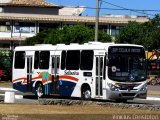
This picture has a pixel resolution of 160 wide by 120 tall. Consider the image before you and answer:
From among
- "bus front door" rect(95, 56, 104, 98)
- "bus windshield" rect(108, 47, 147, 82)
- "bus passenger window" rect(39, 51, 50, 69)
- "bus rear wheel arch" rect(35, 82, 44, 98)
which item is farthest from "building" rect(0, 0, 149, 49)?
"bus windshield" rect(108, 47, 147, 82)

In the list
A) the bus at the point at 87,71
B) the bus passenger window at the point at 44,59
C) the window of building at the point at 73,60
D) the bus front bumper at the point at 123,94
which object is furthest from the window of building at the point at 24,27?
the bus front bumper at the point at 123,94

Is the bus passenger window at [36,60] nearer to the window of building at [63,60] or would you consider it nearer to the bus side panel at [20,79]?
the bus side panel at [20,79]

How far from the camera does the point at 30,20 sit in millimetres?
96688

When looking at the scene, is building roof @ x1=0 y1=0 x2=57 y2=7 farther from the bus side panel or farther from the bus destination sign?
the bus destination sign

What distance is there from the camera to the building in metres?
96.3

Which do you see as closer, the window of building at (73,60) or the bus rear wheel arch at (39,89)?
the window of building at (73,60)

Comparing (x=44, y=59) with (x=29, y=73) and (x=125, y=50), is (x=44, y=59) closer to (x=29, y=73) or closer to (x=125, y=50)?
(x=29, y=73)

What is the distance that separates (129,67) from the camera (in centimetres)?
2862

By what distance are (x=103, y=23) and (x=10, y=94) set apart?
75.3 metres

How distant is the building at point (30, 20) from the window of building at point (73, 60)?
6420cm

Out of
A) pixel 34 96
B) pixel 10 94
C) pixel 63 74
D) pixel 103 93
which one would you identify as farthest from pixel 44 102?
pixel 34 96

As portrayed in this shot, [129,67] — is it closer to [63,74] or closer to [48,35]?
[63,74]

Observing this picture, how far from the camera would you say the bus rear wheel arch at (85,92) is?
97.5 ft

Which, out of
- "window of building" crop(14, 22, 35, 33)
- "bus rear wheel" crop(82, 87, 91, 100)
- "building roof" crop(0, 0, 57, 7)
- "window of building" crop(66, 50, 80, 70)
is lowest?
"window of building" crop(14, 22, 35, 33)
